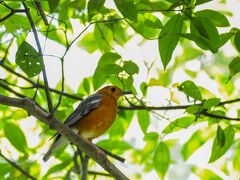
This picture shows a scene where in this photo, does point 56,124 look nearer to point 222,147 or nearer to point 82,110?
point 222,147

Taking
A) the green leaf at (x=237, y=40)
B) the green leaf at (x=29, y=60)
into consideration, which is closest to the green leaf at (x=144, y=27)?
the green leaf at (x=237, y=40)

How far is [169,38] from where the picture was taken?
3.07 meters

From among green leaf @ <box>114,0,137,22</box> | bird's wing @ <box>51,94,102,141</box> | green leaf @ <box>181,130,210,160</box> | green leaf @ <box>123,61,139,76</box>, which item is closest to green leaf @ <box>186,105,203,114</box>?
green leaf @ <box>123,61,139,76</box>

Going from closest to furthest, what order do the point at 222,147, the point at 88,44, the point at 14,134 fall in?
the point at 222,147 → the point at 14,134 → the point at 88,44

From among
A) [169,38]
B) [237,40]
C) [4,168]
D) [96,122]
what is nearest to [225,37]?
[237,40]

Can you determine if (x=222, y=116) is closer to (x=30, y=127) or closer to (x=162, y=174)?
(x=162, y=174)

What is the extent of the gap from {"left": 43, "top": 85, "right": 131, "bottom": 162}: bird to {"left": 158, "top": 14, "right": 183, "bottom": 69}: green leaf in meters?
2.18

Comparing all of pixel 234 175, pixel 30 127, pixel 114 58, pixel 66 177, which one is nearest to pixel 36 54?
pixel 114 58

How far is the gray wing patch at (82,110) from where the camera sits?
5172 mm

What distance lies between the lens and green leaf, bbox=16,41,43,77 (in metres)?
3.20

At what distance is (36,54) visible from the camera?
321cm

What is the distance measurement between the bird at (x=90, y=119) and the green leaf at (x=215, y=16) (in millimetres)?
2055

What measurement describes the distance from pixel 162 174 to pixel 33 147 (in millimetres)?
1654

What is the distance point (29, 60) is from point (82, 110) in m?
2.14
